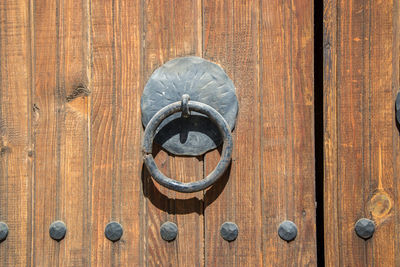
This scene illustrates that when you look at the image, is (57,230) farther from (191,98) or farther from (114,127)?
(191,98)

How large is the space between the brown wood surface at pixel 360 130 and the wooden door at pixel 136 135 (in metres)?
0.04

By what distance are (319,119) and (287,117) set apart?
93mm

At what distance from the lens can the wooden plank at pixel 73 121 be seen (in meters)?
0.92

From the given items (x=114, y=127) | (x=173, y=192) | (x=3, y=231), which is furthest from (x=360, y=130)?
(x=3, y=231)

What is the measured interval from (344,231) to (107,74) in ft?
1.94

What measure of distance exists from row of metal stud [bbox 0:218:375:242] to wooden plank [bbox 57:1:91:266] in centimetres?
2

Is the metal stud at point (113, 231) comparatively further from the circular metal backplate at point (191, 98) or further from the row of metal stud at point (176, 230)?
the circular metal backplate at point (191, 98)

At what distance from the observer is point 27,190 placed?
93cm

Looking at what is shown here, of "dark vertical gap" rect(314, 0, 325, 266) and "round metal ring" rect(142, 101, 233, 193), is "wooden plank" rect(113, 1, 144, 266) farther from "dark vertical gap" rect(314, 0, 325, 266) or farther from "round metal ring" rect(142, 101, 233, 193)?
"dark vertical gap" rect(314, 0, 325, 266)

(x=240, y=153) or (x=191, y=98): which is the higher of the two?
(x=191, y=98)

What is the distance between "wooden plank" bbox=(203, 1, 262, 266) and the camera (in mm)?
903

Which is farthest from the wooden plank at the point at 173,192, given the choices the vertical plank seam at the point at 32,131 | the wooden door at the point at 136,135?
the vertical plank seam at the point at 32,131

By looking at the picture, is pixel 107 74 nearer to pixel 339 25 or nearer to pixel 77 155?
pixel 77 155

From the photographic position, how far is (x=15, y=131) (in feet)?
3.05
